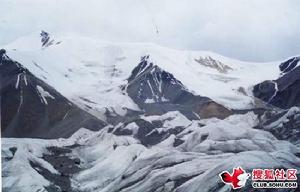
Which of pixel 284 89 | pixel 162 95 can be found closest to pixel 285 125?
pixel 284 89

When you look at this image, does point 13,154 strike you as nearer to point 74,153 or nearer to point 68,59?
point 74,153

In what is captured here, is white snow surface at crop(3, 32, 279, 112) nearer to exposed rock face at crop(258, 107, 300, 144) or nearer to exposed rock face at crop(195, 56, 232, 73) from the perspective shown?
exposed rock face at crop(195, 56, 232, 73)

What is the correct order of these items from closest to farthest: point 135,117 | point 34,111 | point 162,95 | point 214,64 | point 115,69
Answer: point 135,117 < point 34,111 < point 162,95 < point 115,69 < point 214,64

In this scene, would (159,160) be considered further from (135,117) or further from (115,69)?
(115,69)

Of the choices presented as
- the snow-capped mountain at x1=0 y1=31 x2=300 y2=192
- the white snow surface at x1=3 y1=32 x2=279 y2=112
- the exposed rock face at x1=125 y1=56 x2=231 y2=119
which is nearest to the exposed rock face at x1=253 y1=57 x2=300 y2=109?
the snow-capped mountain at x1=0 y1=31 x2=300 y2=192

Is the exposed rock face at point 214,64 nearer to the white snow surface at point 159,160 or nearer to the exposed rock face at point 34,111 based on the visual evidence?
the exposed rock face at point 34,111

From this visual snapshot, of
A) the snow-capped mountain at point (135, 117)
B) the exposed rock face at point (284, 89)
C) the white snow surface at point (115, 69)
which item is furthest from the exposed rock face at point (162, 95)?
the exposed rock face at point (284, 89)
